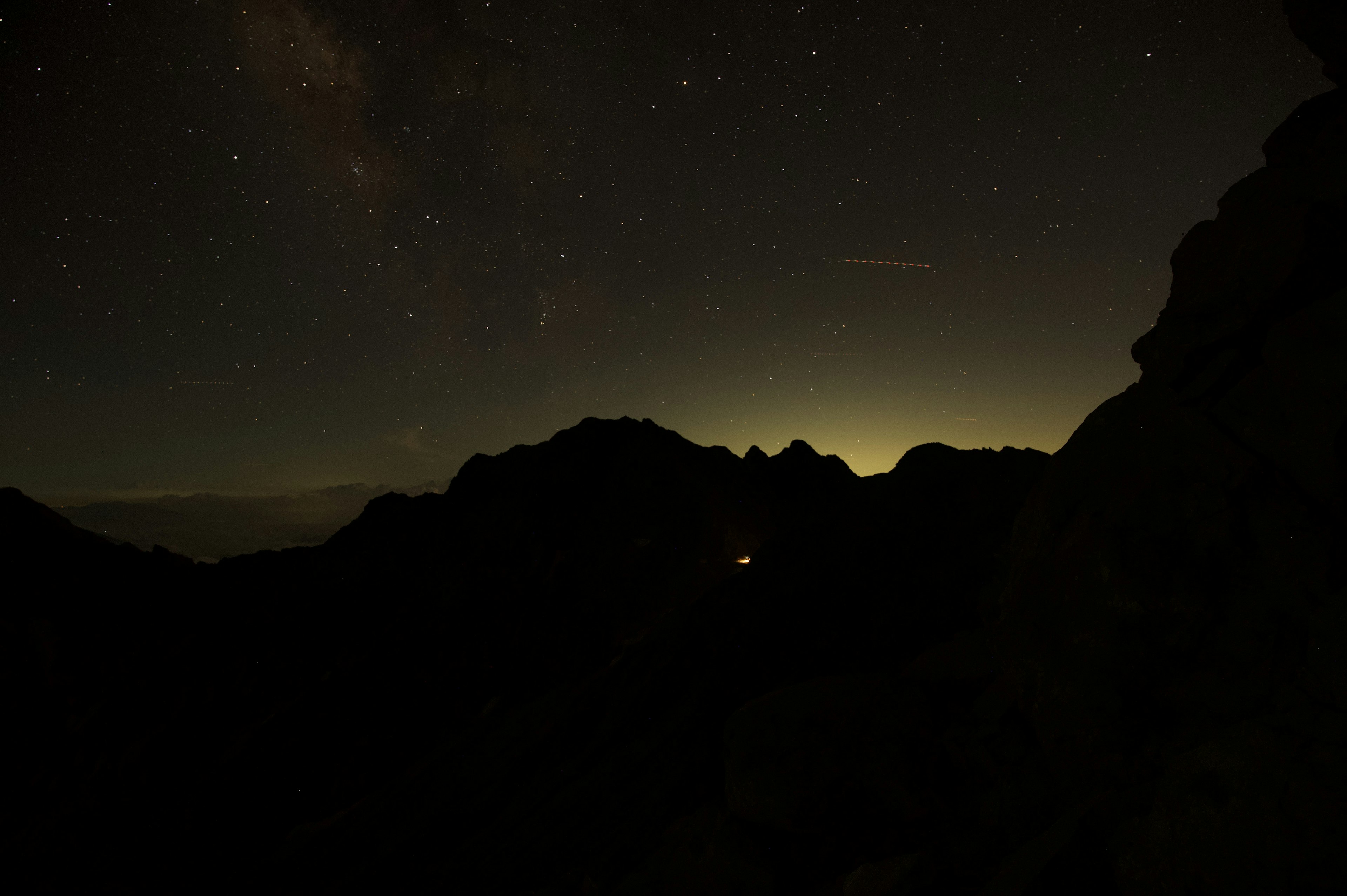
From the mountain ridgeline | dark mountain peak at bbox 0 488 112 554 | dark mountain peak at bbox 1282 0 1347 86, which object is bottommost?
the mountain ridgeline

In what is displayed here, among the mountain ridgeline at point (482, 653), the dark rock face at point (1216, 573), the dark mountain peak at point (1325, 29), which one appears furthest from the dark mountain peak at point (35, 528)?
the dark mountain peak at point (1325, 29)

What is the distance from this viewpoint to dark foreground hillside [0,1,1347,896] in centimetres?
701

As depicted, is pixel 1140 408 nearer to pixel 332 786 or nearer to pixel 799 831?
pixel 799 831

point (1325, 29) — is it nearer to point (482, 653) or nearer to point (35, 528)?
point (482, 653)

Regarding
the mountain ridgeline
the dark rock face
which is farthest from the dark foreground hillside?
the mountain ridgeline

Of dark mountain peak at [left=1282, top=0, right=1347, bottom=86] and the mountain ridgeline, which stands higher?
dark mountain peak at [left=1282, top=0, right=1347, bottom=86]

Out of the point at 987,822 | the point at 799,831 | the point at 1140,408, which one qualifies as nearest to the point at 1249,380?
the point at 1140,408

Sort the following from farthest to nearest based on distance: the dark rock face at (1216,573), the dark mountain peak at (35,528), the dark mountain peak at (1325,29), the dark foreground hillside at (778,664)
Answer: the dark mountain peak at (35,528) → the dark mountain peak at (1325,29) → the dark foreground hillside at (778,664) → the dark rock face at (1216,573)

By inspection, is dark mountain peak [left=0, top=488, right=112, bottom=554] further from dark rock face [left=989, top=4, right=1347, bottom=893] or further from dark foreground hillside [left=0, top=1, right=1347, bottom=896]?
dark rock face [left=989, top=4, right=1347, bottom=893]

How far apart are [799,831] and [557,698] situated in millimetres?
18137

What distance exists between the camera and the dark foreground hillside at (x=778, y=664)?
701 cm

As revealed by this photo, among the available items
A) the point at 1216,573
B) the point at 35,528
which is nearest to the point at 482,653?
the point at 1216,573

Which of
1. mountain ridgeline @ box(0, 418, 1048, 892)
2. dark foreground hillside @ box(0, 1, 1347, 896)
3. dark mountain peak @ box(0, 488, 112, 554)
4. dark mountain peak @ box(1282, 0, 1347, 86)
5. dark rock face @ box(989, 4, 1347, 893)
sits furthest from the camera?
dark mountain peak @ box(0, 488, 112, 554)

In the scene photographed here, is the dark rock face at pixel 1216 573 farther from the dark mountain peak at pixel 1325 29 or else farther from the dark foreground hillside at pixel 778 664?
the dark mountain peak at pixel 1325 29
